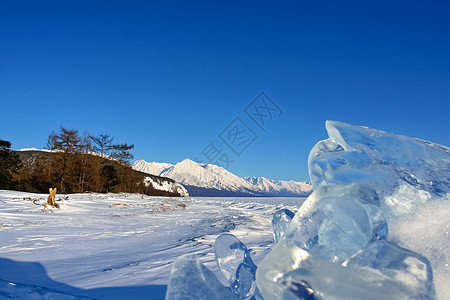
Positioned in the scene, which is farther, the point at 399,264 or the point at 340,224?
the point at 340,224

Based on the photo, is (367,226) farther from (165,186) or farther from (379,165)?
(165,186)

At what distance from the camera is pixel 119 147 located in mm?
30438

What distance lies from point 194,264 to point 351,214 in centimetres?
70

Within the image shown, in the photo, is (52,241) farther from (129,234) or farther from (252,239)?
(252,239)

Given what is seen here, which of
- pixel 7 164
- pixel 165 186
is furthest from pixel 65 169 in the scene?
pixel 165 186

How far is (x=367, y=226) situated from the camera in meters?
0.87

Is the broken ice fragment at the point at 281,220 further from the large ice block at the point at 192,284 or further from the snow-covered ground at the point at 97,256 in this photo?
the snow-covered ground at the point at 97,256

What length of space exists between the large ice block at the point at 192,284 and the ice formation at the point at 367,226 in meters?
0.04

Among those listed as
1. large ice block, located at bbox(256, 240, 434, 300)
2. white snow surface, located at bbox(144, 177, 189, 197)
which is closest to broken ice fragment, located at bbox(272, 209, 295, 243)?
large ice block, located at bbox(256, 240, 434, 300)

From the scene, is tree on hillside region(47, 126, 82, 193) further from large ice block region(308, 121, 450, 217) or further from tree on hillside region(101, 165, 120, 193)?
large ice block region(308, 121, 450, 217)

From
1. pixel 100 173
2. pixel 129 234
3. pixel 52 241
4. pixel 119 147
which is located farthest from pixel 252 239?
pixel 119 147

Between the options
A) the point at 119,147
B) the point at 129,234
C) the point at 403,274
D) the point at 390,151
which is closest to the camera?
the point at 403,274

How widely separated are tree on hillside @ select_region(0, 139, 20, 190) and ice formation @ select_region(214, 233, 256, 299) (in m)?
23.4

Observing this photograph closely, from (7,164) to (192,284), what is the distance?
81.2 feet
